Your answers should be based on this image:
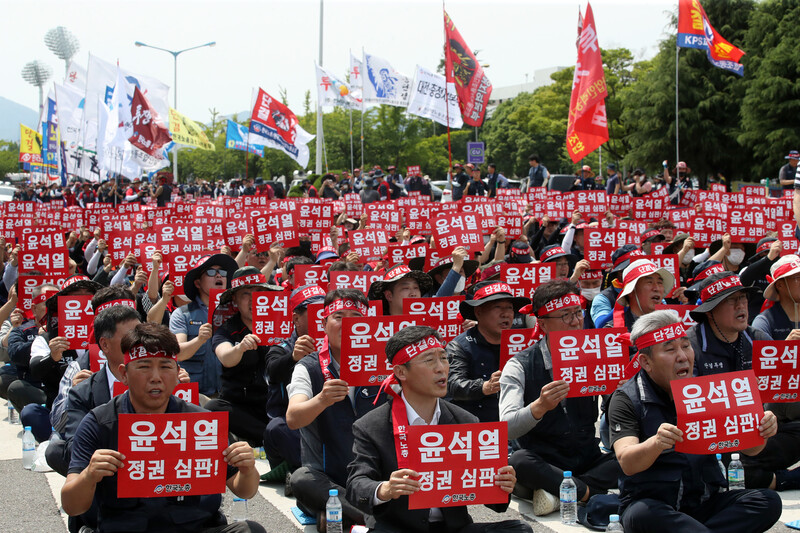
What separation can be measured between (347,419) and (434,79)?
882 inches

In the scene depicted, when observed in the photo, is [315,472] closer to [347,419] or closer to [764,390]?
[347,419]

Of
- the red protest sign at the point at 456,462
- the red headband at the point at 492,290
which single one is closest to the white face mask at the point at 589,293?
the red headband at the point at 492,290

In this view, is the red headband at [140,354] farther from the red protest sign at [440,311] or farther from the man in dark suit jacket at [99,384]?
the red protest sign at [440,311]

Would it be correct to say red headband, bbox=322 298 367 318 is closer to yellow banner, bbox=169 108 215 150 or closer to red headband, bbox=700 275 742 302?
red headband, bbox=700 275 742 302

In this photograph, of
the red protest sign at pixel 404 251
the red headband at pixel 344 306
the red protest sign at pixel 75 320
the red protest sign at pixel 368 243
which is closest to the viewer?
the red headband at pixel 344 306

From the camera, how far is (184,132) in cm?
3391

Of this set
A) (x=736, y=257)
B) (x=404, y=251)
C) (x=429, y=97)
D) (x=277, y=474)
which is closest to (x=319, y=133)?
(x=429, y=97)

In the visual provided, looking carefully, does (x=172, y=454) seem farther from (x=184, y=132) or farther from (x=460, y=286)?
(x=184, y=132)

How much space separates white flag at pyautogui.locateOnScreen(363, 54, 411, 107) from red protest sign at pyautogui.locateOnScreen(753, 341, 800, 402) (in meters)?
25.9

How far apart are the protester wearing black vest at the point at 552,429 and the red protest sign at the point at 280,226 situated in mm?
8865

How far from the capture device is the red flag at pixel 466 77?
74.8 ft

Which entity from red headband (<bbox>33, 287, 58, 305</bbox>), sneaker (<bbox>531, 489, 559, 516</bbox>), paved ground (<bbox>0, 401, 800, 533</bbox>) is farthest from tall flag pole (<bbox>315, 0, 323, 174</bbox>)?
sneaker (<bbox>531, 489, 559, 516</bbox>)

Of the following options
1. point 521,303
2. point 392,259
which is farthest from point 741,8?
point 521,303

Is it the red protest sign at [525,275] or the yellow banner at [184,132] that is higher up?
the yellow banner at [184,132]
